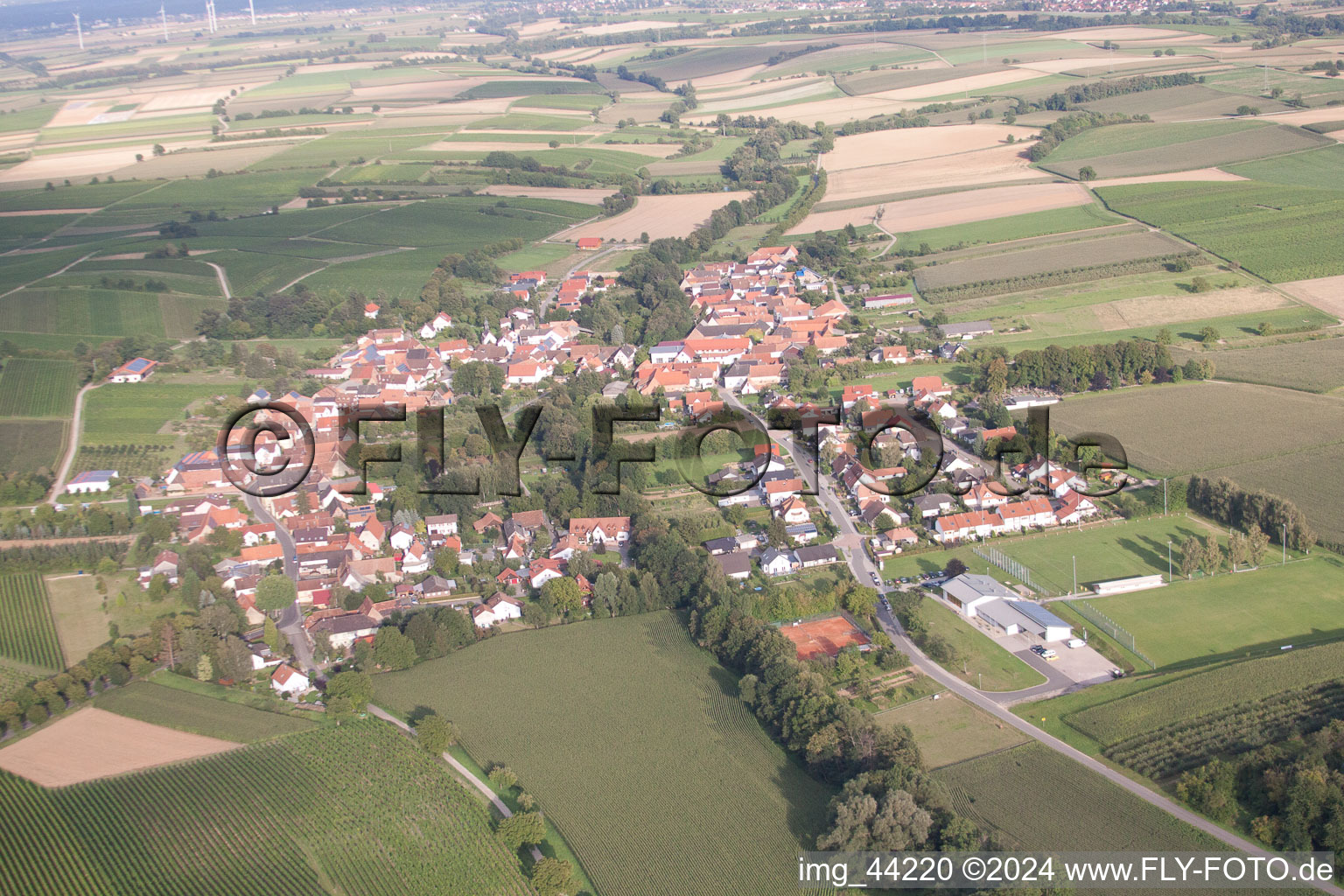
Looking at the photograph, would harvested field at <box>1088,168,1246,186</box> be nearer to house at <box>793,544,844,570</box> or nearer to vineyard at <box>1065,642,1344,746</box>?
house at <box>793,544,844,570</box>

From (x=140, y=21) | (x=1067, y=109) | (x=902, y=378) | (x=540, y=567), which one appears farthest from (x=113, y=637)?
(x=140, y=21)

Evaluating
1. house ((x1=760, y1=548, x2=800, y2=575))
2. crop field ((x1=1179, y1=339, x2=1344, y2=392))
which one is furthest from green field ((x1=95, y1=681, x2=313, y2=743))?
crop field ((x1=1179, y1=339, x2=1344, y2=392))

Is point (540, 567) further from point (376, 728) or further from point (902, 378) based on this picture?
point (902, 378)

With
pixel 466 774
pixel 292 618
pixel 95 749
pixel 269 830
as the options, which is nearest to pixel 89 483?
pixel 292 618

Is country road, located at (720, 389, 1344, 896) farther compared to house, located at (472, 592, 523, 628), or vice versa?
house, located at (472, 592, 523, 628)

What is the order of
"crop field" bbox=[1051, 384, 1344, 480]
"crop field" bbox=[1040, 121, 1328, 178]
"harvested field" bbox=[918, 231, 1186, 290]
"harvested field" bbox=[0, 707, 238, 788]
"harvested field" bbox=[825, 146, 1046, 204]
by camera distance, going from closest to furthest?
1. "harvested field" bbox=[0, 707, 238, 788]
2. "crop field" bbox=[1051, 384, 1344, 480]
3. "harvested field" bbox=[918, 231, 1186, 290]
4. "crop field" bbox=[1040, 121, 1328, 178]
5. "harvested field" bbox=[825, 146, 1046, 204]

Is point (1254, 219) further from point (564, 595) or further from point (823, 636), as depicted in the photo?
point (564, 595)

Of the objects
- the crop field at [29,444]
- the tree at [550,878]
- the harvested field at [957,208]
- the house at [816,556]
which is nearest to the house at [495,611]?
the house at [816,556]
